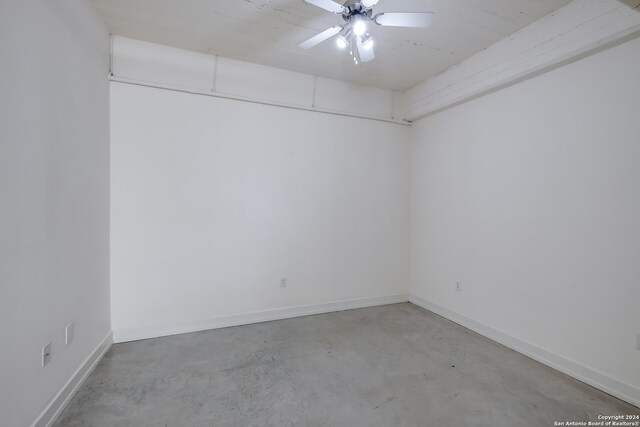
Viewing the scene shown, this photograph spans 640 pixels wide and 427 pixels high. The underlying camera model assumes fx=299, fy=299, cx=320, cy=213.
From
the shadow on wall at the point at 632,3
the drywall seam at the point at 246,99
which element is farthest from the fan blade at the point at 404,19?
the drywall seam at the point at 246,99

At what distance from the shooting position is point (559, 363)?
2.48m

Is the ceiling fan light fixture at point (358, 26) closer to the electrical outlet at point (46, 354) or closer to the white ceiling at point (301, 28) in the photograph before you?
the white ceiling at point (301, 28)

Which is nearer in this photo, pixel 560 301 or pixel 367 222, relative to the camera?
pixel 560 301

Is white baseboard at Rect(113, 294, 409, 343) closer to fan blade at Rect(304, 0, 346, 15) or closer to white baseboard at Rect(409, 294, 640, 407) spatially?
white baseboard at Rect(409, 294, 640, 407)

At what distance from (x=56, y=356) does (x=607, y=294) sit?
381 cm

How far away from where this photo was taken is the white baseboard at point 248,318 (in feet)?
9.56

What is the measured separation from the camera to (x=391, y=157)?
413 cm

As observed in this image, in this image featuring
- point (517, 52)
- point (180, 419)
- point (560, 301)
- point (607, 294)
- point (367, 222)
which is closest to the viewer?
point (180, 419)

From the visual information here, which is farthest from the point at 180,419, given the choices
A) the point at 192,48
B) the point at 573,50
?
the point at 573,50

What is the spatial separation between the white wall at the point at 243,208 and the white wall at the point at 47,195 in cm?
33

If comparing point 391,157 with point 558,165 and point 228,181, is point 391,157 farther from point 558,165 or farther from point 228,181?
point 228,181

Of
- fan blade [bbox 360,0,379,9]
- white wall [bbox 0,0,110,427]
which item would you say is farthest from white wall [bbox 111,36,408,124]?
fan blade [bbox 360,0,379,9]

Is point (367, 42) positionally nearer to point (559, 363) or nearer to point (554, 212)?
point (554, 212)

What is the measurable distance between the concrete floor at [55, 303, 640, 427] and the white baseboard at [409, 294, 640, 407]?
74mm
